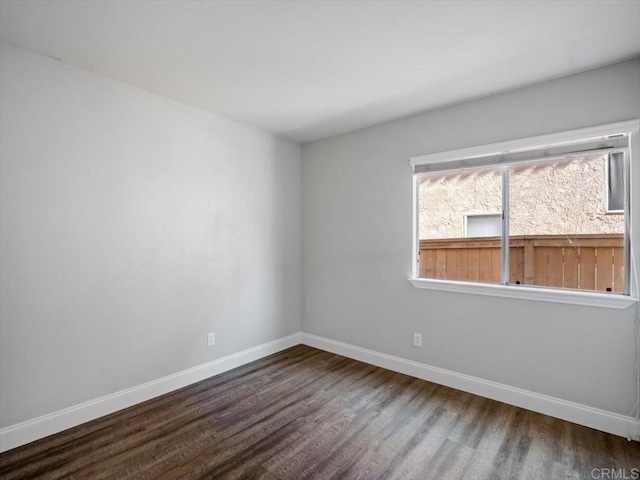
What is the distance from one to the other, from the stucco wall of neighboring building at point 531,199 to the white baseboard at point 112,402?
7.73 feet

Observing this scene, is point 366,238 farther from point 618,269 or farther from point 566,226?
point 618,269

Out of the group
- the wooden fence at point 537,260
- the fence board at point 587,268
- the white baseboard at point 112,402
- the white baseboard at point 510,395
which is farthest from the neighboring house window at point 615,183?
the white baseboard at point 112,402

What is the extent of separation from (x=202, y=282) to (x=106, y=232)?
0.93m

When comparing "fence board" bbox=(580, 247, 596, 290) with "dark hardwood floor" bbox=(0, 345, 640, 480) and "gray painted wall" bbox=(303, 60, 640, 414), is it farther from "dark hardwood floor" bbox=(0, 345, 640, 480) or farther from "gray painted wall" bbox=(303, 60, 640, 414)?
"dark hardwood floor" bbox=(0, 345, 640, 480)

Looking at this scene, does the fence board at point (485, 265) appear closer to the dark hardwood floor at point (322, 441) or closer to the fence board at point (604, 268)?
the fence board at point (604, 268)

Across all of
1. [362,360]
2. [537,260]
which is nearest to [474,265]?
[537,260]

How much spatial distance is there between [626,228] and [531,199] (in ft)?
2.00

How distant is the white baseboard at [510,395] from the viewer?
2133 millimetres

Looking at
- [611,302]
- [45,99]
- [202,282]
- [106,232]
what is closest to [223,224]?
[202,282]

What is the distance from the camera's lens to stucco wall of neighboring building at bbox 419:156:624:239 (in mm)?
2305

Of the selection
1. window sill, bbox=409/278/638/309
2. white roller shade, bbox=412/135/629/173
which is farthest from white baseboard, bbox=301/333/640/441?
white roller shade, bbox=412/135/629/173

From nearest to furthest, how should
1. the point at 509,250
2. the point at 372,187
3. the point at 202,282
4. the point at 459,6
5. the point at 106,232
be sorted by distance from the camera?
the point at 459,6
the point at 106,232
the point at 509,250
the point at 202,282
the point at 372,187

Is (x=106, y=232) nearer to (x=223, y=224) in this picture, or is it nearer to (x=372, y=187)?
(x=223, y=224)

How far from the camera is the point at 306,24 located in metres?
1.82
